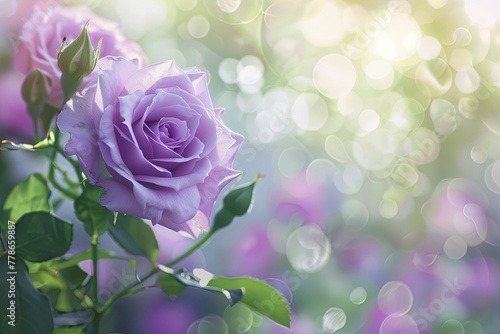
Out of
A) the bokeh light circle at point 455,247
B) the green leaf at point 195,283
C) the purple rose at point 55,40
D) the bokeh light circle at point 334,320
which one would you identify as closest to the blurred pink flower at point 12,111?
the purple rose at point 55,40

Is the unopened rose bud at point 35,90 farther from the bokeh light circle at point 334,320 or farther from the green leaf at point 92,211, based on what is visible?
the bokeh light circle at point 334,320

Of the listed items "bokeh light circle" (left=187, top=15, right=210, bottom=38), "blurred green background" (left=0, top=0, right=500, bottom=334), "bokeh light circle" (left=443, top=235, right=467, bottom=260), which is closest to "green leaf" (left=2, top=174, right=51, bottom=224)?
"blurred green background" (left=0, top=0, right=500, bottom=334)

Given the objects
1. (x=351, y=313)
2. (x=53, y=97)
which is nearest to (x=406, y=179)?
(x=351, y=313)

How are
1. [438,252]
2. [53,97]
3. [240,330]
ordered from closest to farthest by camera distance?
[53,97], [240,330], [438,252]

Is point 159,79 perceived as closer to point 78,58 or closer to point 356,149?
point 78,58

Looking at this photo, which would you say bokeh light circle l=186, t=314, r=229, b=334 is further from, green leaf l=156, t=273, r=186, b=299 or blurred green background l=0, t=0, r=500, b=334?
green leaf l=156, t=273, r=186, b=299

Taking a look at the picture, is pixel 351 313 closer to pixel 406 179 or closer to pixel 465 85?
pixel 406 179
